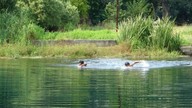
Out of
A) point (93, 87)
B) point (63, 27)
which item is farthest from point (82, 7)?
point (93, 87)

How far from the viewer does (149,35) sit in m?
45.5

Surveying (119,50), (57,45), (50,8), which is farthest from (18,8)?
(119,50)

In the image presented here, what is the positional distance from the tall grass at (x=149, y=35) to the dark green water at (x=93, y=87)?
1089 cm

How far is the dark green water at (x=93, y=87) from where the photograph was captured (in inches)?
747

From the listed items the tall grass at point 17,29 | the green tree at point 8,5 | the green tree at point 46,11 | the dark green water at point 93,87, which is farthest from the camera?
the green tree at point 46,11

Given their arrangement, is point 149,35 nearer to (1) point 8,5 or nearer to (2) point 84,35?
(2) point 84,35

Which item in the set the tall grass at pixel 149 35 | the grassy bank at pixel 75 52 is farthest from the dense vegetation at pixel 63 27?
the grassy bank at pixel 75 52

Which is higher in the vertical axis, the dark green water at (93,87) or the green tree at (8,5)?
the green tree at (8,5)

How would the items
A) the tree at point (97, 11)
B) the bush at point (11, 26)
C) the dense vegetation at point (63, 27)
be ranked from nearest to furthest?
the dense vegetation at point (63, 27)
the bush at point (11, 26)
the tree at point (97, 11)

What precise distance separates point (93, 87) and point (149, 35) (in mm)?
22270

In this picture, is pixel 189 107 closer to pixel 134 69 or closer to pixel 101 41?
pixel 134 69

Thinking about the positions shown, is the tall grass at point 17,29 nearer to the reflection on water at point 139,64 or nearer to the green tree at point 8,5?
the green tree at point 8,5

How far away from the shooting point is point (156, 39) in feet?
148

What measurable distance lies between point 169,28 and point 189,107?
27.5 m
